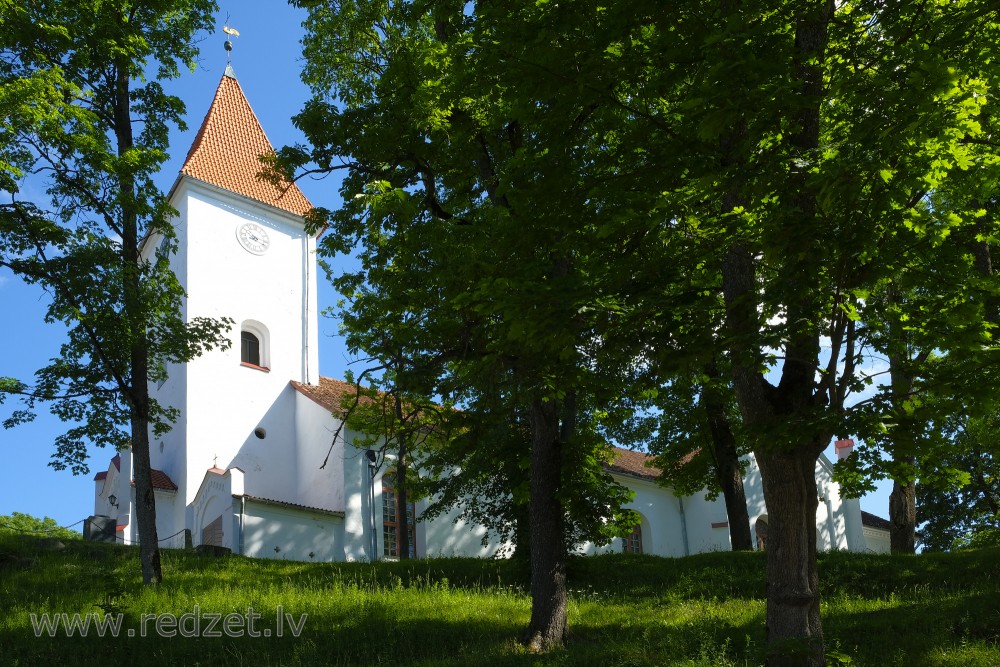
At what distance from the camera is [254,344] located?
105ft

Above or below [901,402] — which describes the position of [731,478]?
below

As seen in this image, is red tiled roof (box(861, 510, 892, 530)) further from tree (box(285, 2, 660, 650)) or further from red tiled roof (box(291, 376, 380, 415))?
tree (box(285, 2, 660, 650))

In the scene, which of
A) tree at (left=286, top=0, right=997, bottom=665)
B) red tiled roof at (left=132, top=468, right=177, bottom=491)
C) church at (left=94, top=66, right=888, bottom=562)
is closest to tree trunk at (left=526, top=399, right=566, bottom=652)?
tree at (left=286, top=0, right=997, bottom=665)

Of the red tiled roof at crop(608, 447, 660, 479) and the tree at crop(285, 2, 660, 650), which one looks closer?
the tree at crop(285, 2, 660, 650)

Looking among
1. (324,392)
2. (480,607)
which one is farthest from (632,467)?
(480,607)

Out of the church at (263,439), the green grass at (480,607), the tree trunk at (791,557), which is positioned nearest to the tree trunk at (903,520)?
the green grass at (480,607)

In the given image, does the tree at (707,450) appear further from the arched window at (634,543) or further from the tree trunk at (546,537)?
the arched window at (634,543)

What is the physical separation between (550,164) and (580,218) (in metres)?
0.59

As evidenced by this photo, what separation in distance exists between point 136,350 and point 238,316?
16116 mm

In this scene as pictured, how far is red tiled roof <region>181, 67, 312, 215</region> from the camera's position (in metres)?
32.8

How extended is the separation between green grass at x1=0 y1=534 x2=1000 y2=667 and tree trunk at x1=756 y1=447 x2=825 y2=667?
1.41 ft

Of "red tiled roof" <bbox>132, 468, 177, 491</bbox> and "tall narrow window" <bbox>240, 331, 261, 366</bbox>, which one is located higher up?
"tall narrow window" <bbox>240, 331, 261, 366</bbox>

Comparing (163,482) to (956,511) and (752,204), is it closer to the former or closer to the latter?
(752,204)

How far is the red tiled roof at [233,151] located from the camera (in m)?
32.8
